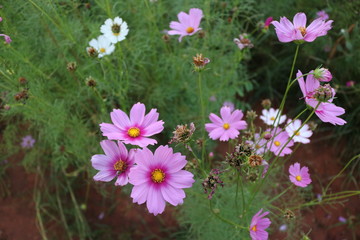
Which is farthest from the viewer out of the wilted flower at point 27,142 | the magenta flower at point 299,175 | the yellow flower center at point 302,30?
the wilted flower at point 27,142

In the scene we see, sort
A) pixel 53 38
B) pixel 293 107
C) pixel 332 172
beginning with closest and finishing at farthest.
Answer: pixel 53 38
pixel 332 172
pixel 293 107

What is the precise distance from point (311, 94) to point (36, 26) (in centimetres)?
112

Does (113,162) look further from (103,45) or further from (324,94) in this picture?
(103,45)

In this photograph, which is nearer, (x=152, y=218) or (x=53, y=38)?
(x=53, y=38)

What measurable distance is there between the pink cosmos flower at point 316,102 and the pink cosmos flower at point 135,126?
33 cm

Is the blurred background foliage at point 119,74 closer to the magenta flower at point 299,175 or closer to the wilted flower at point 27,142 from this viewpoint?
the wilted flower at point 27,142

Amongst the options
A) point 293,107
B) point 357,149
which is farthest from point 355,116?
point 293,107

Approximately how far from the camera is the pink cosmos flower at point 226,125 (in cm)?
96

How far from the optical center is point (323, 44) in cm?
174

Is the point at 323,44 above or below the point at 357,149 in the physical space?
above

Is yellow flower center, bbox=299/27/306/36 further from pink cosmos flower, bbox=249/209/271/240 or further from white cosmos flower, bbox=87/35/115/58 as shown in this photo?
white cosmos flower, bbox=87/35/115/58

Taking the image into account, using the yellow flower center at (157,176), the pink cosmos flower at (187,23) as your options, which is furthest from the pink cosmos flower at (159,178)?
the pink cosmos flower at (187,23)

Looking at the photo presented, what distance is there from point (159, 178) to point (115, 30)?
0.62 m

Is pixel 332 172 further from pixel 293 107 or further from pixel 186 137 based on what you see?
pixel 186 137
